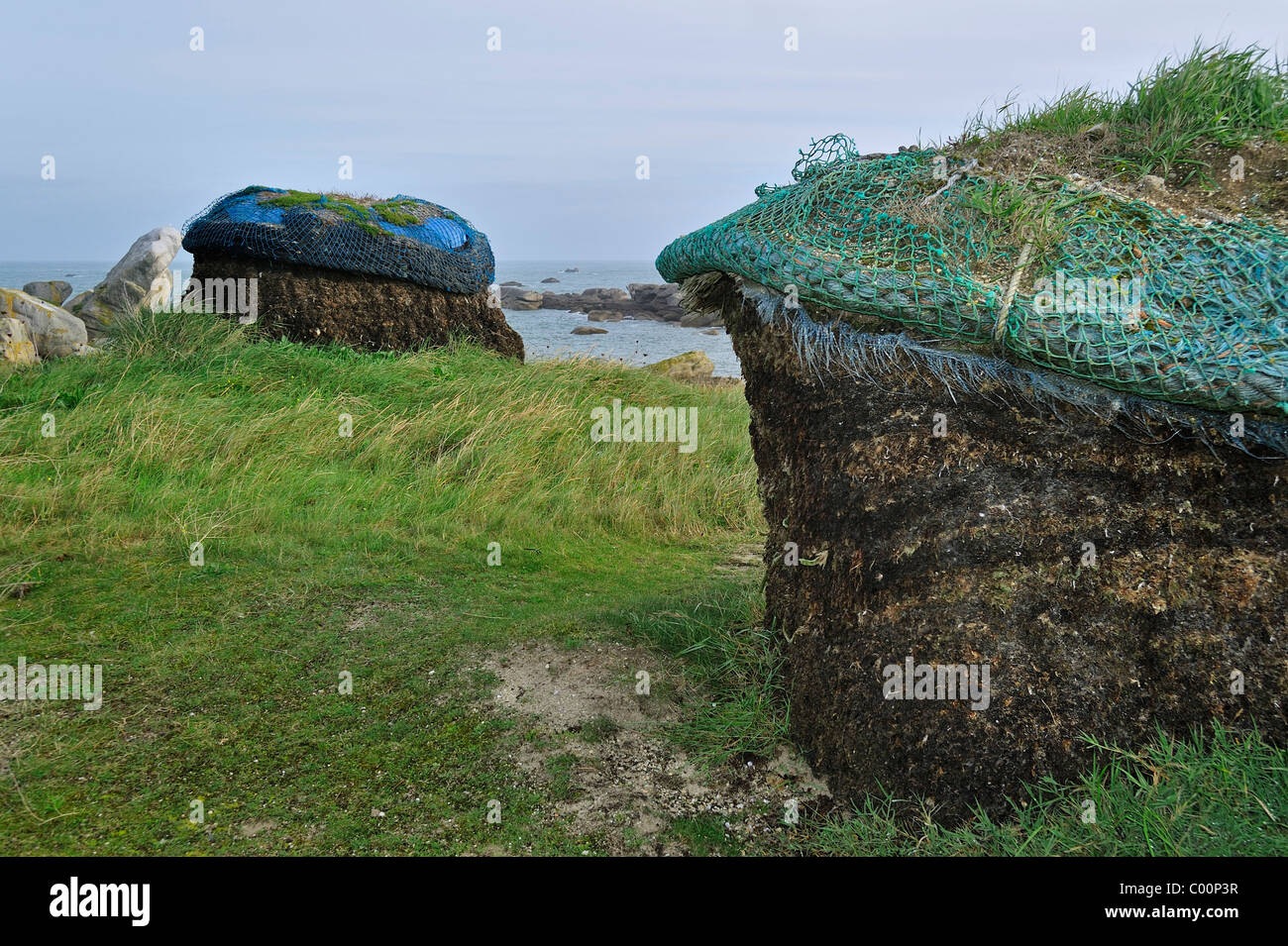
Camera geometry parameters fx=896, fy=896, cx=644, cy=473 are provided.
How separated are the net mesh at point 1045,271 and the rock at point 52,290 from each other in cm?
2016

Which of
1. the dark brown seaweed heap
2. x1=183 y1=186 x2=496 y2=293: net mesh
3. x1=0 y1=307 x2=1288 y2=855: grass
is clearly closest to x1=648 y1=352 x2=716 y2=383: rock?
x1=183 y1=186 x2=496 y2=293: net mesh

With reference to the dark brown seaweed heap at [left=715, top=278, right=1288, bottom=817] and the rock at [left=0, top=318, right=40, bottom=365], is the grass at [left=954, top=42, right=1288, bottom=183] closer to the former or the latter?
the dark brown seaweed heap at [left=715, top=278, right=1288, bottom=817]

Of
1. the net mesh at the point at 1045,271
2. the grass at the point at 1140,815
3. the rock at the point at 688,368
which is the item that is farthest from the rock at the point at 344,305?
the grass at the point at 1140,815

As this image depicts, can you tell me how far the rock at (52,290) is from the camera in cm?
1966

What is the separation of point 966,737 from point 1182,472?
1.27 metres

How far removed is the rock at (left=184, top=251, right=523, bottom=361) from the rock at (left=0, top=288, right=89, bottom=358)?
2.06 metres

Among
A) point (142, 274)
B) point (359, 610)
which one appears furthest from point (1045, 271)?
point (142, 274)

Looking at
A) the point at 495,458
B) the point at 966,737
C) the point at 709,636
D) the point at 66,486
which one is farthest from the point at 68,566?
the point at 966,737

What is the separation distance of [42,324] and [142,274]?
500 cm

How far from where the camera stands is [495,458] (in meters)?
8.34

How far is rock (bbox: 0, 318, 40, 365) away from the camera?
10.9m

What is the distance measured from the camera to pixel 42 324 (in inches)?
483

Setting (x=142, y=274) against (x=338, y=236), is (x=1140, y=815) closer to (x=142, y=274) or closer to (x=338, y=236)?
(x=338, y=236)

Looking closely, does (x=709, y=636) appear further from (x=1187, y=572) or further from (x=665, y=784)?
(x=1187, y=572)
